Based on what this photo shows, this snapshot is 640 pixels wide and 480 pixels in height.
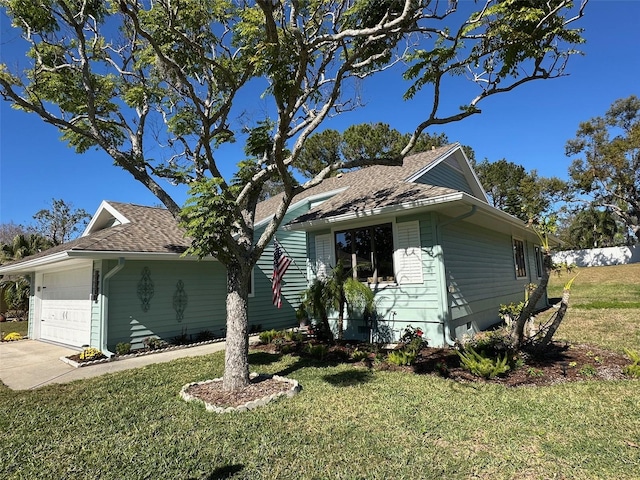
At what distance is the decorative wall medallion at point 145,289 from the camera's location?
10000mm

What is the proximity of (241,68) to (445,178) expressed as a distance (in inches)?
334

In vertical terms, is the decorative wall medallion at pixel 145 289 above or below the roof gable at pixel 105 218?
below

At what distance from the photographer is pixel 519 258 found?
14.9m

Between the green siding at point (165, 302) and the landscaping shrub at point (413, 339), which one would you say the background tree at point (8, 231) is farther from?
the landscaping shrub at point (413, 339)

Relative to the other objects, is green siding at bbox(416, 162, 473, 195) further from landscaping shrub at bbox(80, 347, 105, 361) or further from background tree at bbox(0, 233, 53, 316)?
background tree at bbox(0, 233, 53, 316)

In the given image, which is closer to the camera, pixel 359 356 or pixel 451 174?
pixel 359 356

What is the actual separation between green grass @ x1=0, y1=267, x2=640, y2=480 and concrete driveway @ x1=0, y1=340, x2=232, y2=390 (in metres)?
1.10

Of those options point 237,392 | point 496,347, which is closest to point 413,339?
point 496,347

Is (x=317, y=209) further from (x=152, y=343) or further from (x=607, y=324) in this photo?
(x=607, y=324)

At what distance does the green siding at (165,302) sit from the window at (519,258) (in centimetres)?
1122

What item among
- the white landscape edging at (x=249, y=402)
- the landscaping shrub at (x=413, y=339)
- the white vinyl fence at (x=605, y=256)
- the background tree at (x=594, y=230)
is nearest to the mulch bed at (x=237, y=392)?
the white landscape edging at (x=249, y=402)

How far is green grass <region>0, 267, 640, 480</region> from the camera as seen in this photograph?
134 inches

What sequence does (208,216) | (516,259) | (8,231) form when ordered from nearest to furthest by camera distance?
(208,216), (516,259), (8,231)

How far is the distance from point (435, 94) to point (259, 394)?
19.1 feet
